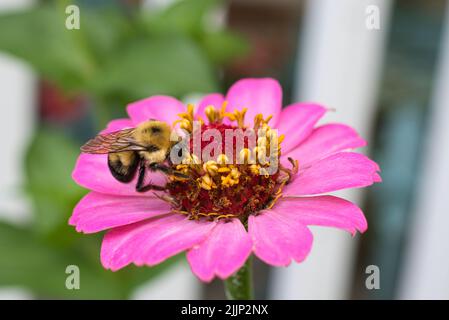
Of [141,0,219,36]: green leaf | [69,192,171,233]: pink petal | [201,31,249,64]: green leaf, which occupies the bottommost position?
[69,192,171,233]: pink petal

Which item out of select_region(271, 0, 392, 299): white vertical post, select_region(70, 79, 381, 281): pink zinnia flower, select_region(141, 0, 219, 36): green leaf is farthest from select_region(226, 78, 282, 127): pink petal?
select_region(271, 0, 392, 299): white vertical post

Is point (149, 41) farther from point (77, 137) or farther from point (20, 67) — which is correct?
point (77, 137)

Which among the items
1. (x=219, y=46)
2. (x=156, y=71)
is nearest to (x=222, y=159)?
(x=156, y=71)

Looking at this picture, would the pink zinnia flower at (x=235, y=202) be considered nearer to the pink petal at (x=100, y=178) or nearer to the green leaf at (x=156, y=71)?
the pink petal at (x=100, y=178)

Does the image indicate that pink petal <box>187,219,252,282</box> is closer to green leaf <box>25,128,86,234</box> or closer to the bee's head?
the bee's head

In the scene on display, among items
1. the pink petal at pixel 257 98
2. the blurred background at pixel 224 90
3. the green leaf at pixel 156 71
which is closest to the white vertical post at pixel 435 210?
the blurred background at pixel 224 90

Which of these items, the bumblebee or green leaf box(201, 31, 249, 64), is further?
green leaf box(201, 31, 249, 64)

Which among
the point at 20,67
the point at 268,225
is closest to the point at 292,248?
the point at 268,225
